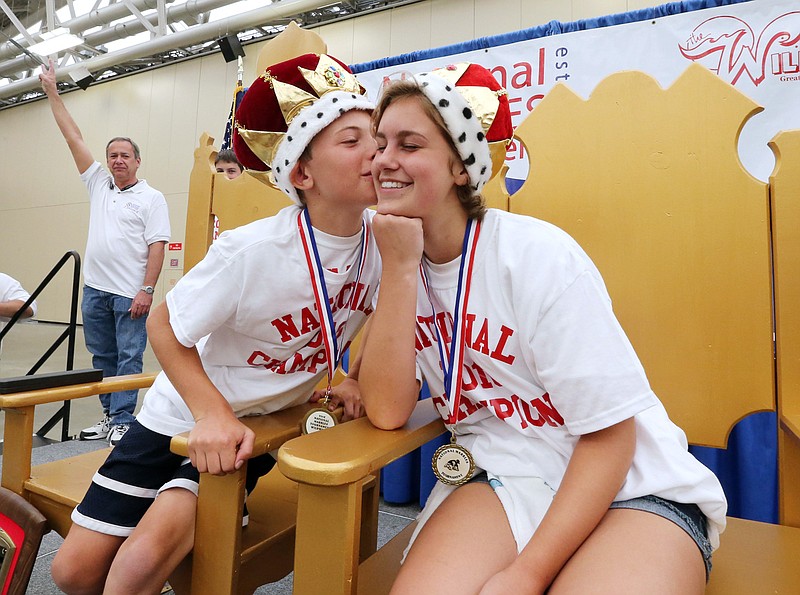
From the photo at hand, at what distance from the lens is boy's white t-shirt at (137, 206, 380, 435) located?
3.46 ft

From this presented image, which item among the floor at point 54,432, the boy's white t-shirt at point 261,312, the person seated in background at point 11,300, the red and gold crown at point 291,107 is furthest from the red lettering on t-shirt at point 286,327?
the person seated in background at point 11,300

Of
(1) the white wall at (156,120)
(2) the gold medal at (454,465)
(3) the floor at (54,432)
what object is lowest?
(3) the floor at (54,432)

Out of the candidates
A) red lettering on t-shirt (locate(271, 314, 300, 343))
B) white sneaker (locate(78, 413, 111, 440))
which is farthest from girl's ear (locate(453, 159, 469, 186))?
white sneaker (locate(78, 413, 111, 440))

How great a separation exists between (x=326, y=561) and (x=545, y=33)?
8.37 feet

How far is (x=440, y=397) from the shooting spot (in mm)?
1062

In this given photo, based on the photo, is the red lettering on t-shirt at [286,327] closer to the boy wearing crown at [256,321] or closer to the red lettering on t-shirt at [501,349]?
the boy wearing crown at [256,321]

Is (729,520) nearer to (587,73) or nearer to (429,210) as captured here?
(429,210)

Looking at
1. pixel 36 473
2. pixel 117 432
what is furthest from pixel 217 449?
pixel 117 432

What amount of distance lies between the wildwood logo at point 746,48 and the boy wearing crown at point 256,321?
1870 mm

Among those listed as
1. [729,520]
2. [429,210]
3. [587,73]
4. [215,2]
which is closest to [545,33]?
[587,73]

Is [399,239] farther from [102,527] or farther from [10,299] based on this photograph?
[10,299]

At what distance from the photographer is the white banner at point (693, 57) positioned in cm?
216

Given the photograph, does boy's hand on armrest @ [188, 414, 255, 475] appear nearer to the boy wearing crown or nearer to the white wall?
the boy wearing crown

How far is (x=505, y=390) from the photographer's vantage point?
Answer: 97cm
